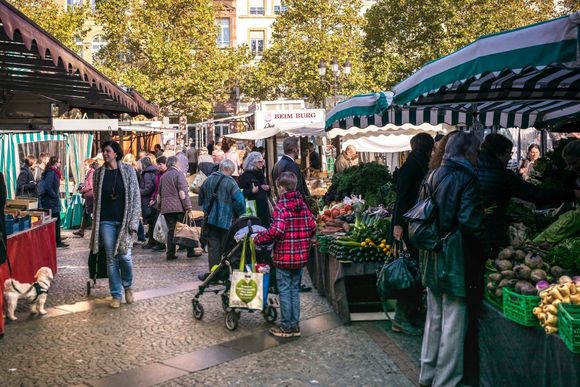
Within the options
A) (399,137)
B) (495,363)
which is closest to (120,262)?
(495,363)

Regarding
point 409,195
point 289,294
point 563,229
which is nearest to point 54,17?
point 289,294

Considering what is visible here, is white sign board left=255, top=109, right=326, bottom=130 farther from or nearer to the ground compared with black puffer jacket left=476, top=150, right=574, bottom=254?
farther from the ground

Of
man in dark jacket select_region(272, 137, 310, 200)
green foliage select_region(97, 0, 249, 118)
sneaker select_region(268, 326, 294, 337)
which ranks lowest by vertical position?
sneaker select_region(268, 326, 294, 337)

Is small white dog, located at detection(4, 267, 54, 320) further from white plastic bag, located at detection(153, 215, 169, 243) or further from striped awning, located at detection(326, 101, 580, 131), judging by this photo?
striped awning, located at detection(326, 101, 580, 131)

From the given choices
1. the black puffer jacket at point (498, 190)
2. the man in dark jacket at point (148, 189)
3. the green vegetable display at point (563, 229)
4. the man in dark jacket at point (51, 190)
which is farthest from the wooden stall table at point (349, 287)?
the man in dark jacket at point (51, 190)

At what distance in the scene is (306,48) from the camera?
156ft

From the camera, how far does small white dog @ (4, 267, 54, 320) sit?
308 inches

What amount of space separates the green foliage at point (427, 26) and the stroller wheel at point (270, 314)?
34677 millimetres

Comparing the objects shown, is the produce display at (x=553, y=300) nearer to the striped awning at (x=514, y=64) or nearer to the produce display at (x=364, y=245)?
the striped awning at (x=514, y=64)

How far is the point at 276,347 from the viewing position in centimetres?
679

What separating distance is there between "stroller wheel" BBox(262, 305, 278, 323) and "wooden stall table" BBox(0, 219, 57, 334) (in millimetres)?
2679

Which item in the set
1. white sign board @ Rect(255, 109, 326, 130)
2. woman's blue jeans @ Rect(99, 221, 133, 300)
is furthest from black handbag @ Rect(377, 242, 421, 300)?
white sign board @ Rect(255, 109, 326, 130)

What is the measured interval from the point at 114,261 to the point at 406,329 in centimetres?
364

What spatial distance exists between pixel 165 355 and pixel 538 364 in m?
3.47
